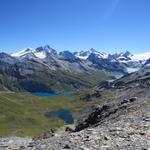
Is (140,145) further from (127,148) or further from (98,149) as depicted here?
(98,149)

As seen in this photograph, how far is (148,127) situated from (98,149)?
741 centimetres

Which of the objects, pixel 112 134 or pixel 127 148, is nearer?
pixel 127 148

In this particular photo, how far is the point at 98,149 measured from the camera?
22859 millimetres

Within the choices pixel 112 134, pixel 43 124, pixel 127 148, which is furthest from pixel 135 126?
pixel 43 124

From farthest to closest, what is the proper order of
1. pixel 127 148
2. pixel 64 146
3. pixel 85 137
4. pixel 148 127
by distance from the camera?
pixel 148 127 < pixel 85 137 < pixel 64 146 < pixel 127 148

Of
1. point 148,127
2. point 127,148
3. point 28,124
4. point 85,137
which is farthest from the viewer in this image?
point 28,124

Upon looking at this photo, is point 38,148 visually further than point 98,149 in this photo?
Yes

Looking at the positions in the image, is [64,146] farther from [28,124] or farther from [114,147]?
[28,124]

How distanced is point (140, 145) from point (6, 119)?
167 meters

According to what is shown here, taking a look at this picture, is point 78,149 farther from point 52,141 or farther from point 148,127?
point 148,127

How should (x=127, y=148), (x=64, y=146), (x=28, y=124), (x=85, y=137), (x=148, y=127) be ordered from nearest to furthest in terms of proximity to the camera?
(x=127, y=148) → (x=64, y=146) → (x=85, y=137) → (x=148, y=127) → (x=28, y=124)

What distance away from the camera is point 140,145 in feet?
75.7

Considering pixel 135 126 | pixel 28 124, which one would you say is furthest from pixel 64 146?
pixel 28 124

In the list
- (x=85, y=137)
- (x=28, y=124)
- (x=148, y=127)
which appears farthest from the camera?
(x=28, y=124)
